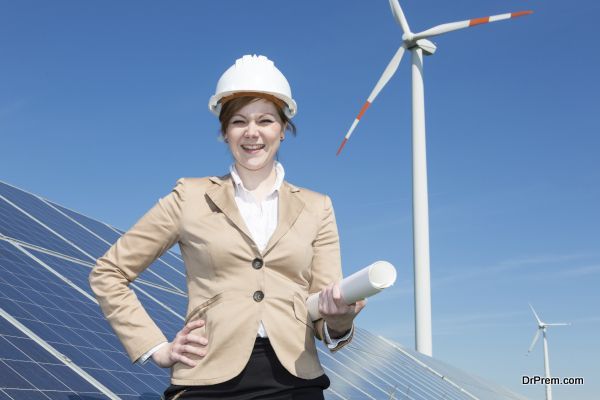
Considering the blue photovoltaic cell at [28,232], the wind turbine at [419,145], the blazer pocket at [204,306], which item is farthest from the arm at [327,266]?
the wind turbine at [419,145]

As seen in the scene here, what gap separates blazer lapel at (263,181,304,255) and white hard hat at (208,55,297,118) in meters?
0.43

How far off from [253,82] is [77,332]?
15.2 ft

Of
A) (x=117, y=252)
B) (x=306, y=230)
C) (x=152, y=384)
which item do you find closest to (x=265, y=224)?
(x=306, y=230)

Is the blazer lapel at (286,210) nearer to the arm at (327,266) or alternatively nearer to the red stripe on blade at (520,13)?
the arm at (327,266)

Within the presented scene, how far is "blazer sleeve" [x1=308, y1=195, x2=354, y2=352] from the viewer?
4.18m

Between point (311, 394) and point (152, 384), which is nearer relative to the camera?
point (311, 394)

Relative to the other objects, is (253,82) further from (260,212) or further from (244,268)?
(244,268)

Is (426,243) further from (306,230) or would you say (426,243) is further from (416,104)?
(306,230)

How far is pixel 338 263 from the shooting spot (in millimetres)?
4234

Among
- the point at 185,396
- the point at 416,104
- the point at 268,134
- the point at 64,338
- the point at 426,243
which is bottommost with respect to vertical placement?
the point at 185,396

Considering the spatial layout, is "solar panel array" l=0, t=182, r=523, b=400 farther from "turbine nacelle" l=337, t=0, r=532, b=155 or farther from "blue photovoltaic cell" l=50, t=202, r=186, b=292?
"turbine nacelle" l=337, t=0, r=532, b=155

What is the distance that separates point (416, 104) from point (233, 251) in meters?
22.9

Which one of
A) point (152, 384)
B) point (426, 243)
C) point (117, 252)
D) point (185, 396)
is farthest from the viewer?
point (426, 243)

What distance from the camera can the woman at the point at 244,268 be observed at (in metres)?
3.76
